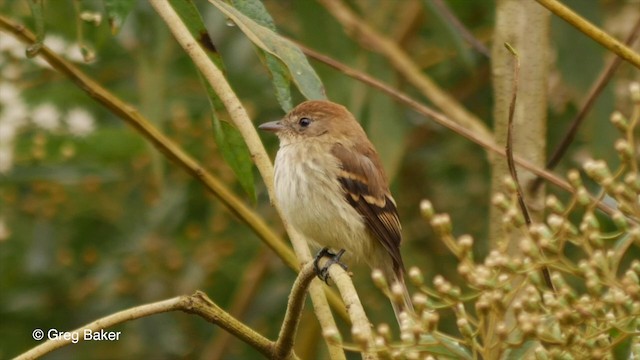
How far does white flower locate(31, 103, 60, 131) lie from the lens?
215 inches

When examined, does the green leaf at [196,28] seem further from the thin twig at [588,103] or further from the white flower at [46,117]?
the white flower at [46,117]

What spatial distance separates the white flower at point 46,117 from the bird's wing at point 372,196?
148 centimetres

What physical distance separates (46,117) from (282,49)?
8.56 feet

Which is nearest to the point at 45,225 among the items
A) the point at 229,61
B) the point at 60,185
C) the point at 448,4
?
the point at 60,185

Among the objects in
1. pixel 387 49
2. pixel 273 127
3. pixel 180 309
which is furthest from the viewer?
pixel 387 49

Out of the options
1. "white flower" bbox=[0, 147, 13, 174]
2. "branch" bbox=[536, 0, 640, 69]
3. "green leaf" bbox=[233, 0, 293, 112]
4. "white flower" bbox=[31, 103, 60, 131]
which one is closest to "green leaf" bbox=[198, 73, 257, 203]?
"green leaf" bbox=[233, 0, 293, 112]

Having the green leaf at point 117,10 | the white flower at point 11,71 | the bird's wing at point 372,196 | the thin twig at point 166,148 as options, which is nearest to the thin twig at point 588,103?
the bird's wing at point 372,196

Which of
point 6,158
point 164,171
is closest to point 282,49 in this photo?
point 6,158

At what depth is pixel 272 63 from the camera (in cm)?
331

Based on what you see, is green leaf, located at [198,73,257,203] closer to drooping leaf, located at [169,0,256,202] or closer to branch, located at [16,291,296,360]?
drooping leaf, located at [169,0,256,202]

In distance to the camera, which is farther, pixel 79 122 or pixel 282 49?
pixel 79 122

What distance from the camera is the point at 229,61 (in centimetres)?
575

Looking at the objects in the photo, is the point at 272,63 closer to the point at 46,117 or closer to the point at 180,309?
the point at 180,309

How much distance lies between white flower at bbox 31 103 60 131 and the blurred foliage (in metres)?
0.02
